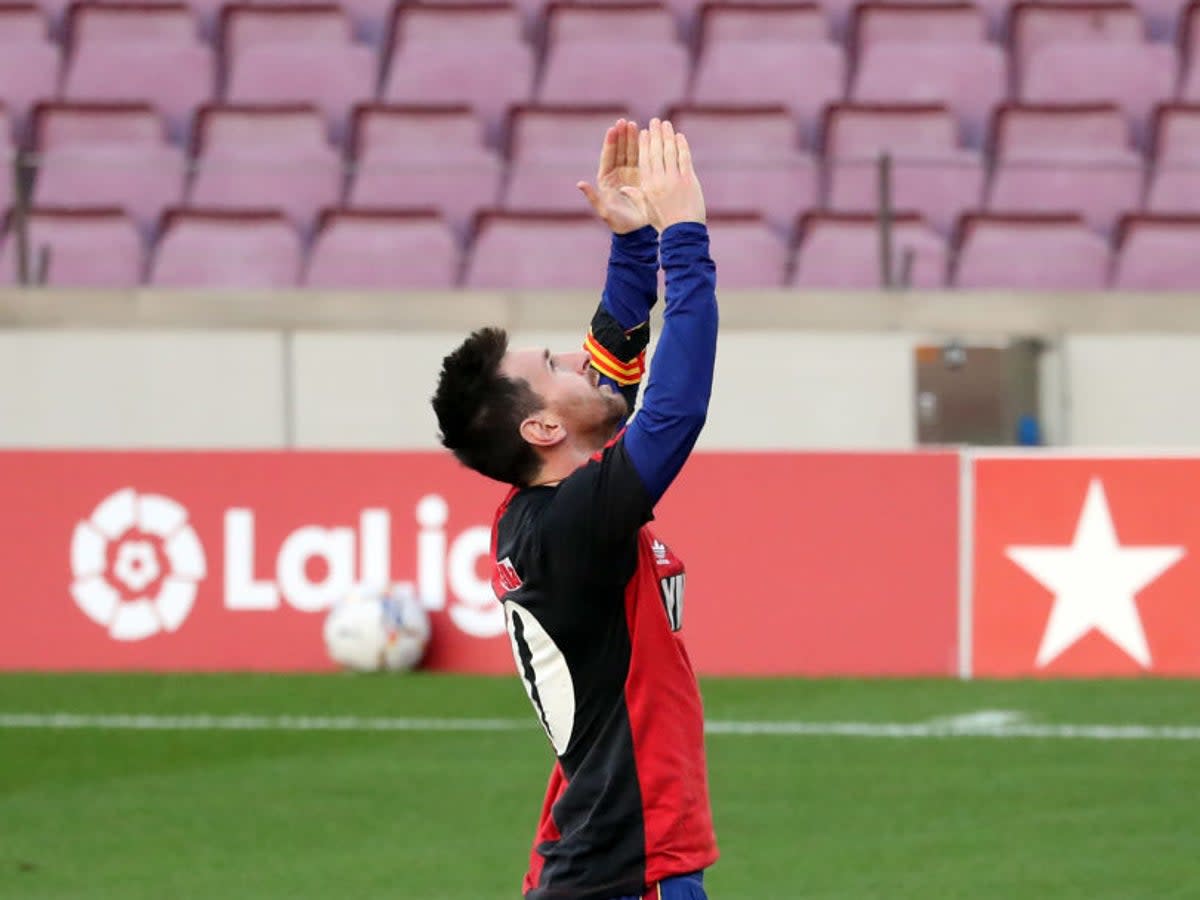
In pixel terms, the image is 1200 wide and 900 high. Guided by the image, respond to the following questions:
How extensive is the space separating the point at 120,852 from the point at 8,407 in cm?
656

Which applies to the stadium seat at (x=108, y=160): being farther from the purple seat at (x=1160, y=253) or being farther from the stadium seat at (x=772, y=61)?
the purple seat at (x=1160, y=253)

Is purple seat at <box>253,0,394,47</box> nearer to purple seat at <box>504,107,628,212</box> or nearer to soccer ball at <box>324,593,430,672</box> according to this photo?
A: purple seat at <box>504,107,628,212</box>

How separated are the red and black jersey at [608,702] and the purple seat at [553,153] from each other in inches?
405

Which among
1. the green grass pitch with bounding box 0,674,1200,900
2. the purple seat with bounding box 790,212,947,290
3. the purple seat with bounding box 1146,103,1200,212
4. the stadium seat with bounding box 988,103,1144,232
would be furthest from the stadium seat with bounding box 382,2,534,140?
the green grass pitch with bounding box 0,674,1200,900

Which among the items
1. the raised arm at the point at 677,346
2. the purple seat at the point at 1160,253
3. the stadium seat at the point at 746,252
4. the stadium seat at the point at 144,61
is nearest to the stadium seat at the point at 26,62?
the stadium seat at the point at 144,61

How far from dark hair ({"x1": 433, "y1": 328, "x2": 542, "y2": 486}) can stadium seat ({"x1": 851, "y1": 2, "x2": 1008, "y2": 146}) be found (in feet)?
37.5

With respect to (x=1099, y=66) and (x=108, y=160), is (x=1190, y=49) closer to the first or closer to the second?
(x=1099, y=66)

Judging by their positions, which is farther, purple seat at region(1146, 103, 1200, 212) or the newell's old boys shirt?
purple seat at region(1146, 103, 1200, 212)

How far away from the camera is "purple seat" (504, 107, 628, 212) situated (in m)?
14.4

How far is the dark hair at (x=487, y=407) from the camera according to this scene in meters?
3.93

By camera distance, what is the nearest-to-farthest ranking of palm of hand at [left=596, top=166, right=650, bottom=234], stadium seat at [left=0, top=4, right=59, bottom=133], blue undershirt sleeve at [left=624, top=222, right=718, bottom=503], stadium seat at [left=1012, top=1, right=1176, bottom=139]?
1. blue undershirt sleeve at [left=624, top=222, right=718, bottom=503]
2. palm of hand at [left=596, top=166, right=650, bottom=234]
3. stadium seat at [left=1012, top=1, right=1176, bottom=139]
4. stadium seat at [left=0, top=4, right=59, bottom=133]

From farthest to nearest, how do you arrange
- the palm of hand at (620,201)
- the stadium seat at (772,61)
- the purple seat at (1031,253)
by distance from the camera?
the stadium seat at (772,61) < the purple seat at (1031,253) < the palm of hand at (620,201)

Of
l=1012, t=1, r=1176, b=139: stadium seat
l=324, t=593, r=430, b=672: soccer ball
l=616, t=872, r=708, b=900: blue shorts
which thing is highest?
l=1012, t=1, r=1176, b=139: stadium seat

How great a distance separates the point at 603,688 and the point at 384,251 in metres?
10.6
